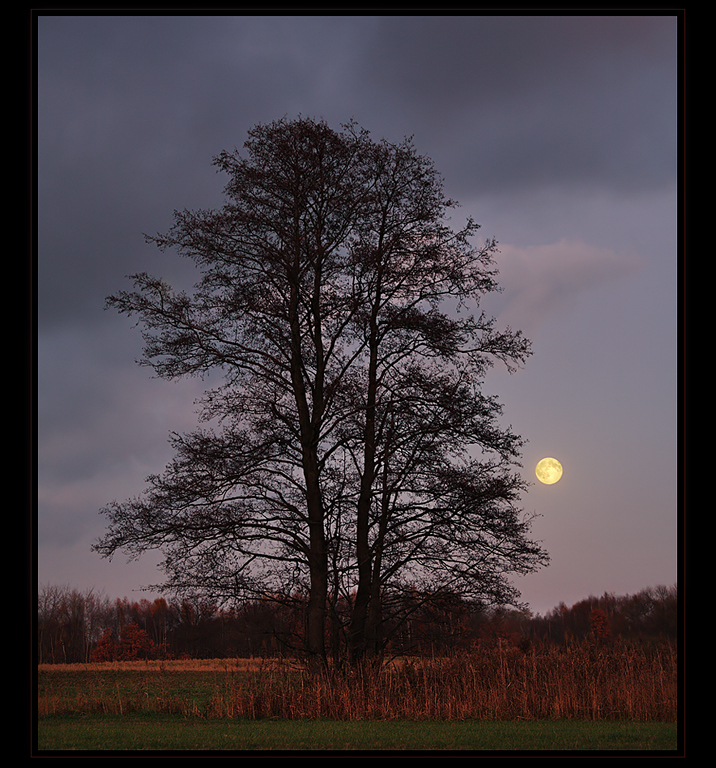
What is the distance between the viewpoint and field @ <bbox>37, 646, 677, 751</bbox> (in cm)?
1151

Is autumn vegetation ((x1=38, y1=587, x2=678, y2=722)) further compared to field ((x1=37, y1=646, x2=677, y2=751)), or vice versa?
autumn vegetation ((x1=38, y1=587, x2=678, y2=722))

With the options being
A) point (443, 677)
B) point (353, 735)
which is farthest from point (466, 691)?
point (353, 735)

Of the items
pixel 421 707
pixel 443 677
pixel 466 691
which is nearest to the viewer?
pixel 421 707

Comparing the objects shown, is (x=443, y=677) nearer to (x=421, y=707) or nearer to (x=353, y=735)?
(x=421, y=707)

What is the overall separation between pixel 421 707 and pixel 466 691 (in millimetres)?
997

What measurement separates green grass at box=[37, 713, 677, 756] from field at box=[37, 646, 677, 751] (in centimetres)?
3

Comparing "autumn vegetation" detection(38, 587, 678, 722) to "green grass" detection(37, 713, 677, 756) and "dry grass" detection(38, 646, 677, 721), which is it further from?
"green grass" detection(37, 713, 677, 756)

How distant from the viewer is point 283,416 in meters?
17.3

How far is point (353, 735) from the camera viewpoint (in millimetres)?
11477

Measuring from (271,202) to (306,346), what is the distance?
345 cm

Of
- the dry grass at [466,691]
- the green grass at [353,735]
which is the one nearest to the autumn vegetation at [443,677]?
the dry grass at [466,691]

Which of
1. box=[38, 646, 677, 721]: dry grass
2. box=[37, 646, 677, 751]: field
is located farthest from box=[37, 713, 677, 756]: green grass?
box=[38, 646, 677, 721]: dry grass

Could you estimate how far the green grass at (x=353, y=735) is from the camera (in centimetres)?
1057
